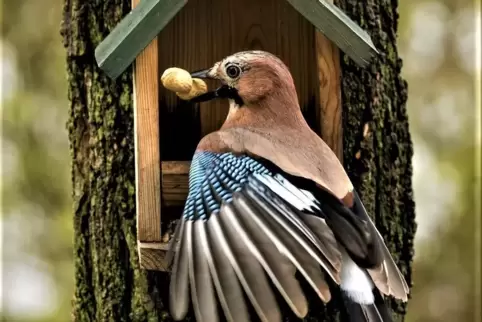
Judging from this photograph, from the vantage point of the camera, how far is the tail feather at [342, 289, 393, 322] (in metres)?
2.53

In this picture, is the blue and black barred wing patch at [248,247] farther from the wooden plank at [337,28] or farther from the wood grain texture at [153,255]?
the wooden plank at [337,28]

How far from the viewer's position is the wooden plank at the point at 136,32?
8.95ft

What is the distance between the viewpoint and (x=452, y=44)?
663cm

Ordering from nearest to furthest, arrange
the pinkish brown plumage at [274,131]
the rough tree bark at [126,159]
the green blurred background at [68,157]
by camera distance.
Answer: the pinkish brown plumage at [274,131]
the rough tree bark at [126,159]
the green blurred background at [68,157]

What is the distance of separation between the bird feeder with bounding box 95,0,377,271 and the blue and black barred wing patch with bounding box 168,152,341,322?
26 cm

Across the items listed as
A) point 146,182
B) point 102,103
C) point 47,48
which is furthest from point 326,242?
point 47,48

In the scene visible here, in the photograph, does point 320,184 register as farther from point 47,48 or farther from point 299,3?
point 47,48

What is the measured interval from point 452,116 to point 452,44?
25.5 inches

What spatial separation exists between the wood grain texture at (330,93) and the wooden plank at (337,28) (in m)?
0.08

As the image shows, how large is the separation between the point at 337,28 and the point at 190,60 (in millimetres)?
723

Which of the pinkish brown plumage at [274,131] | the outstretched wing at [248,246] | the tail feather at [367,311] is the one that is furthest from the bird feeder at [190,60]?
the tail feather at [367,311]

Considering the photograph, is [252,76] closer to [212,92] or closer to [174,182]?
[212,92]

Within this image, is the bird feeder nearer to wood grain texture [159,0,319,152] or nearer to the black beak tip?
wood grain texture [159,0,319,152]

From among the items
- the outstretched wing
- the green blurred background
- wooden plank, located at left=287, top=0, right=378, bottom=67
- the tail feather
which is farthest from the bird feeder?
the green blurred background
